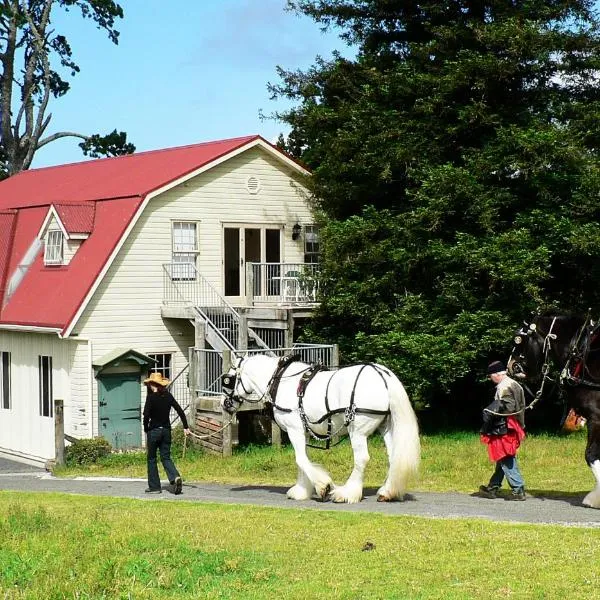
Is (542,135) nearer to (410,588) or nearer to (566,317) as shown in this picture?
(566,317)

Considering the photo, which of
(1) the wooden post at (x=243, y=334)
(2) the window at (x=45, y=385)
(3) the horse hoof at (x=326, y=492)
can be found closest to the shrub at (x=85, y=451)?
(2) the window at (x=45, y=385)

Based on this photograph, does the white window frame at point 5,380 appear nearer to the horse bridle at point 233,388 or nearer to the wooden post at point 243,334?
the wooden post at point 243,334

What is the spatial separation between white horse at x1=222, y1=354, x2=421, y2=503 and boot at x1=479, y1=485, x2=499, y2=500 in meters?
1.40

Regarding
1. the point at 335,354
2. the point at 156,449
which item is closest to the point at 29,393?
the point at 335,354

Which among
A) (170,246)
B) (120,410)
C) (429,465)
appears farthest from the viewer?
(170,246)

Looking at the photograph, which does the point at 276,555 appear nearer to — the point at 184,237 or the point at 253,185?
the point at 184,237

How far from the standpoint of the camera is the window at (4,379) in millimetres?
30763

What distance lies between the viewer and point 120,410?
Answer: 27.5 metres

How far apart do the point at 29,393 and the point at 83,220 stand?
4.85 m

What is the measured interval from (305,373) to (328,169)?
45.2 feet

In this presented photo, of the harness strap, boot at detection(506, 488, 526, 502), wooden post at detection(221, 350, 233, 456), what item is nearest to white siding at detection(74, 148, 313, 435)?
wooden post at detection(221, 350, 233, 456)

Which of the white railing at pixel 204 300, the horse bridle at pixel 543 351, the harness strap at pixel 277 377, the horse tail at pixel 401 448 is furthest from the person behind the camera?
the white railing at pixel 204 300

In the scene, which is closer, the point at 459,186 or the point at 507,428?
the point at 507,428

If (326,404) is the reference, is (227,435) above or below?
below
